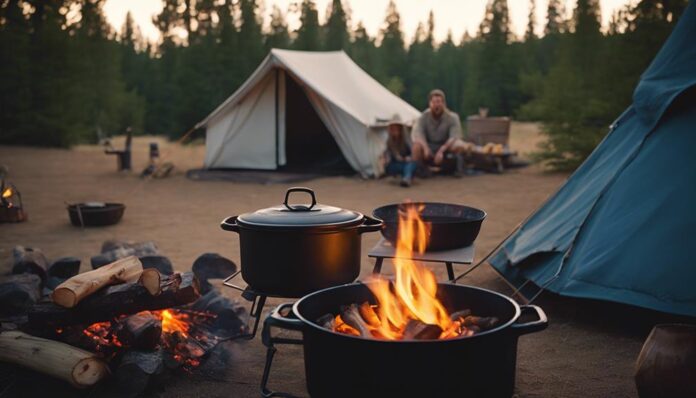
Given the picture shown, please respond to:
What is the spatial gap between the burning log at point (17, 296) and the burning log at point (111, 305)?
595mm

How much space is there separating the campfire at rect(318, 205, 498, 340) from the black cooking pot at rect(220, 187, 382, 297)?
0.30m

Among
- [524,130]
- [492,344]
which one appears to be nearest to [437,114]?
[492,344]

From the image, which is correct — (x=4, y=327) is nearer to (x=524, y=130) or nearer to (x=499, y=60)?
(x=524, y=130)

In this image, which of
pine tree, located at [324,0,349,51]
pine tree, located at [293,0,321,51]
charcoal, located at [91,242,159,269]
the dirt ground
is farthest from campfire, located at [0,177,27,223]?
pine tree, located at [324,0,349,51]

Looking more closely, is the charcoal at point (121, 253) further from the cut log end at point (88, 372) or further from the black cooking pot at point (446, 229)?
the black cooking pot at point (446, 229)

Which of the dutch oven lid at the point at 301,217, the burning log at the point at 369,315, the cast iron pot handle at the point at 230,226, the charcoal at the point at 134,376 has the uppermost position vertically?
the dutch oven lid at the point at 301,217

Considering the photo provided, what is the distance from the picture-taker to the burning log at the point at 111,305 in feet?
9.23

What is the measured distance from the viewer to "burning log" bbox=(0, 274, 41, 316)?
3.37 metres

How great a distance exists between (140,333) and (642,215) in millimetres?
2678

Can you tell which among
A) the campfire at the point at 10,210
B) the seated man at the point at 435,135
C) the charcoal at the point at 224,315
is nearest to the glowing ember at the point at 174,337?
the charcoal at the point at 224,315

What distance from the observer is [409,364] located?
1.81 m

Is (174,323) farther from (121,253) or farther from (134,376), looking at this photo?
(121,253)

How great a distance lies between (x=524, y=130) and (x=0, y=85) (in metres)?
19.5

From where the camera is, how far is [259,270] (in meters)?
2.74
